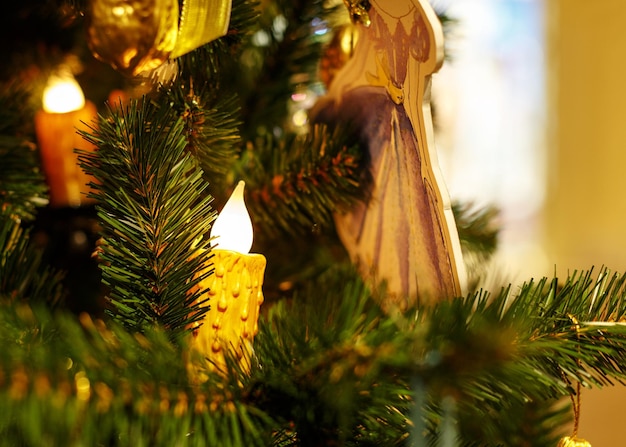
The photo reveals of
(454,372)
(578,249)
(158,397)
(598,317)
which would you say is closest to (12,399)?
(158,397)

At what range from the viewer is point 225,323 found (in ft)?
1.22

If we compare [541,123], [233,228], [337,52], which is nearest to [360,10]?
[337,52]

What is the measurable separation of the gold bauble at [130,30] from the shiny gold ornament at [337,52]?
0.74ft

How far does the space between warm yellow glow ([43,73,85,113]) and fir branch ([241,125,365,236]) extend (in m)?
0.25

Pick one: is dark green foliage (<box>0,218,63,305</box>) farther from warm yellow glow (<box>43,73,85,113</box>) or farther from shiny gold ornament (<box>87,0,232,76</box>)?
warm yellow glow (<box>43,73,85,113</box>)

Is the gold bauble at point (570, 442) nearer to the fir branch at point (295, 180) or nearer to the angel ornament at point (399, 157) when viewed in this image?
the angel ornament at point (399, 157)

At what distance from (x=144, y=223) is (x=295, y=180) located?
9.5 inches

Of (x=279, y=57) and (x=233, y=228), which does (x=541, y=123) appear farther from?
(x=233, y=228)

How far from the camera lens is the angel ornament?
1.29 ft

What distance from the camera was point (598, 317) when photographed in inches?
13.2

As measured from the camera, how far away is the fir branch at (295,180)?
0.54 m

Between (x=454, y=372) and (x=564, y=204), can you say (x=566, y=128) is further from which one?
(x=454, y=372)

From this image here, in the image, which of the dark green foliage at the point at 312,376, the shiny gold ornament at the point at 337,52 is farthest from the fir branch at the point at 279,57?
the dark green foliage at the point at 312,376

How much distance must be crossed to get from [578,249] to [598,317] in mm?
1679
